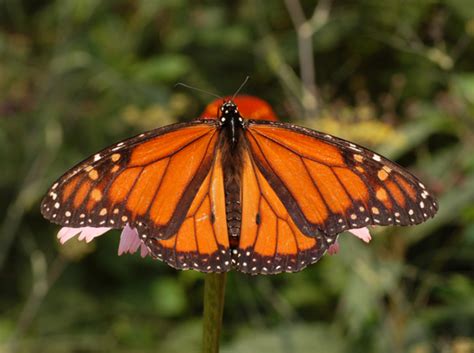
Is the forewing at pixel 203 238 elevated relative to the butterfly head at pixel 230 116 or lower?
lower

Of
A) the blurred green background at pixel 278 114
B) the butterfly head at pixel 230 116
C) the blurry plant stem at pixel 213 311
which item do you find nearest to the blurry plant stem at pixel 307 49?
the blurred green background at pixel 278 114

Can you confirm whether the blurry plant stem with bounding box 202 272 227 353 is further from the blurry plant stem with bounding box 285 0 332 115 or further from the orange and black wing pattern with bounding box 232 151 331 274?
the blurry plant stem with bounding box 285 0 332 115

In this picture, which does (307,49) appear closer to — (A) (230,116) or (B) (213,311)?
(A) (230,116)

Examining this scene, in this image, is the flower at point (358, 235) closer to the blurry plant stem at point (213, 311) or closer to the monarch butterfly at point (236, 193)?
the monarch butterfly at point (236, 193)

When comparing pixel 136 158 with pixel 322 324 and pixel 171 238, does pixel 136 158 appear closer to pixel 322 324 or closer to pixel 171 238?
pixel 171 238

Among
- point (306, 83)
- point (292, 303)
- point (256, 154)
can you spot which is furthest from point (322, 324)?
point (256, 154)

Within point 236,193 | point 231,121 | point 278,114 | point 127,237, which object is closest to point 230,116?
point 231,121
